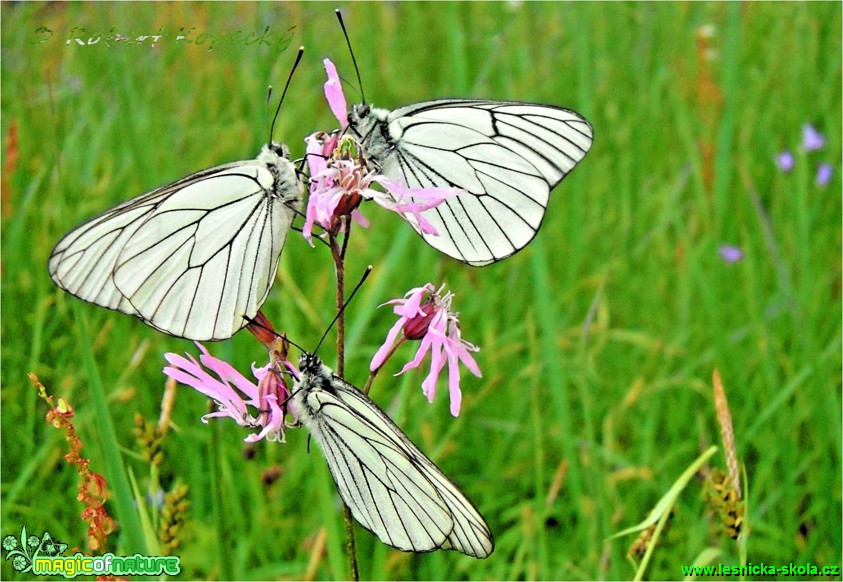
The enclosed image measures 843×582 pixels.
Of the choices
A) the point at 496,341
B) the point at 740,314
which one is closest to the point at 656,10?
the point at 740,314

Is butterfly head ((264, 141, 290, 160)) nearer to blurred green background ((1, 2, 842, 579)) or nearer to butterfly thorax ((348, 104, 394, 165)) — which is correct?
butterfly thorax ((348, 104, 394, 165))

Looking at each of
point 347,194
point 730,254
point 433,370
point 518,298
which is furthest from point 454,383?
point 730,254

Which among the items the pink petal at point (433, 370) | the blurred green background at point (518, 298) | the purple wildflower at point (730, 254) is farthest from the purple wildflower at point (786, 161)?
the pink petal at point (433, 370)

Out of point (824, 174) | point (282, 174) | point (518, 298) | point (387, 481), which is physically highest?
point (824, 174)

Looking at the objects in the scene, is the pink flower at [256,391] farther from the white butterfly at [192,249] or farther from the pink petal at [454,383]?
the pink petal at [454,383]

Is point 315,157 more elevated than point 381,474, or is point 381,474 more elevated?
point 315,157

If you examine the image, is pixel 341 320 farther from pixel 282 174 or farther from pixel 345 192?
pixel 282 174

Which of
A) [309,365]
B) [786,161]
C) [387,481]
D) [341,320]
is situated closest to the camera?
[341,320]

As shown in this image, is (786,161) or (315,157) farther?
(786,161)
